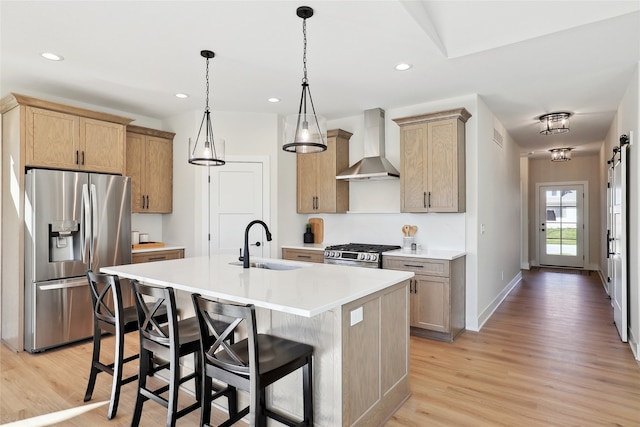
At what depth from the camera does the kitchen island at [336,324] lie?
6.54 ft

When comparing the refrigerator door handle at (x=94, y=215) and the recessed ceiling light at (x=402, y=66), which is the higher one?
the recessed ceiling light at (x=402, y=66)

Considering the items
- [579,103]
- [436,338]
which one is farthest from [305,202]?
[579,103]

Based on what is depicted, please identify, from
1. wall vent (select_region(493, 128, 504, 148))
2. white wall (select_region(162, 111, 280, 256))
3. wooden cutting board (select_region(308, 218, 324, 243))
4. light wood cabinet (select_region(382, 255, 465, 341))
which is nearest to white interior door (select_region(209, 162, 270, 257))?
white wall (select_region(162, 111, 280, 256))

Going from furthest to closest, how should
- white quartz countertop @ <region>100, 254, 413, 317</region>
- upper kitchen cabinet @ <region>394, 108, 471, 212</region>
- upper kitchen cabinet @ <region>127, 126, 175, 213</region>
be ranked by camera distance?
upper kitchen cabinet @ <region>127, 126, 175, 213</region>, upper kitchen cabinet @ <region>394, 108, 471, 212</region>, white quartz countertop @ <region>100, 254, 413, 317</region>

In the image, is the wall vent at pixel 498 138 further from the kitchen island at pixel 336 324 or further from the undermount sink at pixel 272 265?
the undermount sink at pixel 272 265

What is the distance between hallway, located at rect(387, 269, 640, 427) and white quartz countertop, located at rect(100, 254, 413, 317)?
96cm

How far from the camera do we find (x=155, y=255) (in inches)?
180

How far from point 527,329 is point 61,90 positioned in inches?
227

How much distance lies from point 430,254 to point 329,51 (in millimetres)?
2297

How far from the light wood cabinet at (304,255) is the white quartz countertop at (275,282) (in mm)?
1657

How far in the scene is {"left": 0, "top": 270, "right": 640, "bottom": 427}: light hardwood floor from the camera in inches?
96.1

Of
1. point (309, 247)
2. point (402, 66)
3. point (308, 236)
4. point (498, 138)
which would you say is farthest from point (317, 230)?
point (498, 138)

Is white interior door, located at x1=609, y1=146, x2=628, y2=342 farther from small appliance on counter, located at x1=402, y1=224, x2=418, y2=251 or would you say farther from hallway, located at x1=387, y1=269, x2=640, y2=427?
small appliance on counter, located at x1=402, y1=224, x2=418, y2=251

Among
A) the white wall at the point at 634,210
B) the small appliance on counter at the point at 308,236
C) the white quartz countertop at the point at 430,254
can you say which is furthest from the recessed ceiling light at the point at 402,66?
the small appliance on counter at the point at 308,236
